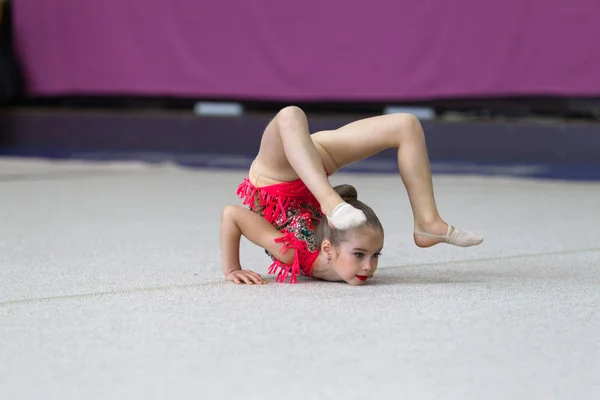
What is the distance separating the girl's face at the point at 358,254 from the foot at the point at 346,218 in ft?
0.36

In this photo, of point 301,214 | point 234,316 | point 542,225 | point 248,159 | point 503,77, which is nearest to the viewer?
point 234,316

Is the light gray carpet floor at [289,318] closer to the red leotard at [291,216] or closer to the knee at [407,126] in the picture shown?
the red leotard at [291,216]

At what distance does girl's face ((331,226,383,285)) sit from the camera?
1.85m

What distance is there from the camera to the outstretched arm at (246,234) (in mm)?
1960

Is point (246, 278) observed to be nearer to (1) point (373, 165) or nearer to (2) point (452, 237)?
(2) point (452, 237)

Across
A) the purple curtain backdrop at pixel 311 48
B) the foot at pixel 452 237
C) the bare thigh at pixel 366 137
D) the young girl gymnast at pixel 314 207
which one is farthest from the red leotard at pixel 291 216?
the purple curtain backdrop at pixel 311 48

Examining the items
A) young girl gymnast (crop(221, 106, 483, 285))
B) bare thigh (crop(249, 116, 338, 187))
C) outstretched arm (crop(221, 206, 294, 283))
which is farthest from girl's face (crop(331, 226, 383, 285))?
bare thigh (crop(249, 116, 338, 187))

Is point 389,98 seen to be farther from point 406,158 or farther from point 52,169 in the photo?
point 406,158

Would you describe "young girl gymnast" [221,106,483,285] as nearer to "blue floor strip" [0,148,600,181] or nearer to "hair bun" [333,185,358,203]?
"hair bun" [333,185,358,203]

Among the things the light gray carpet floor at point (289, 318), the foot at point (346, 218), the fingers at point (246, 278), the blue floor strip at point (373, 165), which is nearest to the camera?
the light gray carpet floor at point (289, 318)

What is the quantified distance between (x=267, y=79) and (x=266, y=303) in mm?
3132

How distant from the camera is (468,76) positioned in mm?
4387

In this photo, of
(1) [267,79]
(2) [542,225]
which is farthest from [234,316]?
(1) [267,79]

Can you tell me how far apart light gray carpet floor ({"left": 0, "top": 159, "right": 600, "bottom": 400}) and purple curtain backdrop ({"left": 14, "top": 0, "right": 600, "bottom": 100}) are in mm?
1445
